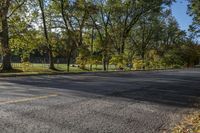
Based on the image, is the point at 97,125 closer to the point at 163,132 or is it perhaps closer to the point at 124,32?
the point at 163,132

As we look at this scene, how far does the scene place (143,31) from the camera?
66.6 m

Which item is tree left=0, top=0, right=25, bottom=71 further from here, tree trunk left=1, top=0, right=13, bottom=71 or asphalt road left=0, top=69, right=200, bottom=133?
asphalt road left=0, top=69, right=200, bottom=133

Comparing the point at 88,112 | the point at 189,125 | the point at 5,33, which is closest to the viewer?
the point at 189,125

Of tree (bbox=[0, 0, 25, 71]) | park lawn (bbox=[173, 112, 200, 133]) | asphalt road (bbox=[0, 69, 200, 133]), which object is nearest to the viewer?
asphalt road (bbox=[0, 69, 200, 133])

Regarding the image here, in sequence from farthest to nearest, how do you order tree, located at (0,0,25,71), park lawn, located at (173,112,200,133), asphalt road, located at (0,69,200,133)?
tree, located at (0,0,25,71) < park lawn, located at (173,112,200,133) < asphalt road, located at (0,69,200,133)

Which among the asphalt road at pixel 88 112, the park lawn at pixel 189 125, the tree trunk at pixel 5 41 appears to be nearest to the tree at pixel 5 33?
the tree trunk at pixel 5 41

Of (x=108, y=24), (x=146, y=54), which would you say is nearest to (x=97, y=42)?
(x=108, y=24)

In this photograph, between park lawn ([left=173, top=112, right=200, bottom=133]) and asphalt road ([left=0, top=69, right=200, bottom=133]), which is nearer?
asphalt road ([left=0, top=69, right=200, bottom=133])

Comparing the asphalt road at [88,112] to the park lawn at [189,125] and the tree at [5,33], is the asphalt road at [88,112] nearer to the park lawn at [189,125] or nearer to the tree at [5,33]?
the park lawn at [189,125]

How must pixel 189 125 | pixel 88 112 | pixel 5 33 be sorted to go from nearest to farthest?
pixel 189 125, pixel 88 112, pixel 5 33

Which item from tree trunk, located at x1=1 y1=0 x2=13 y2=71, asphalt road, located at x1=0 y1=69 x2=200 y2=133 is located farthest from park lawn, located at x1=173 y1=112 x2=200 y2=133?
tree trunk, located at x1=1 y1=0 x2=13 y2=71

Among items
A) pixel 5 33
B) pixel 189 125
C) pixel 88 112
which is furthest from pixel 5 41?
pixel 189 125

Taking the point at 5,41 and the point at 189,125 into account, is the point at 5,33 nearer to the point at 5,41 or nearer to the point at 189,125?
the point at 5,41

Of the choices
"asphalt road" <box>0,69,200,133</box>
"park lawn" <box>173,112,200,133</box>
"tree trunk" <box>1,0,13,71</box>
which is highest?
"tree trunk" <box>1,0,13,71</box>
